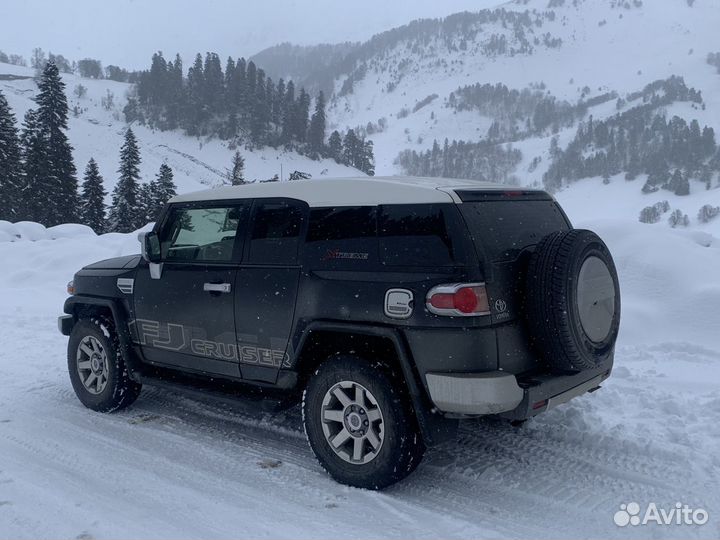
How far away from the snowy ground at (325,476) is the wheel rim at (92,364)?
0.86 ft

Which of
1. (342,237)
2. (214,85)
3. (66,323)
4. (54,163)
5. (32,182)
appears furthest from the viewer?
(214,85)

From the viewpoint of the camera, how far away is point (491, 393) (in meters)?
3.26

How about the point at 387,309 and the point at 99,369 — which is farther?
the point at 99,369

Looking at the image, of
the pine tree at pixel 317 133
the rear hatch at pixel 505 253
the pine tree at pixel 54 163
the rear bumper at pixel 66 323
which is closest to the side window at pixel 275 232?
the rear hatch at pixel 505 253

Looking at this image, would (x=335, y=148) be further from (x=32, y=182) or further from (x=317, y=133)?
(x=32, y=182)

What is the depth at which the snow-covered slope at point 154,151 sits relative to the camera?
74.0 meters

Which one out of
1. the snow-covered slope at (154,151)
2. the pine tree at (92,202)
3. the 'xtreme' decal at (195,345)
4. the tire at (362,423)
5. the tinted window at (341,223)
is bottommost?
the tire at (362,423)

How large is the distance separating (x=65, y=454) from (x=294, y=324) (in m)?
2.02

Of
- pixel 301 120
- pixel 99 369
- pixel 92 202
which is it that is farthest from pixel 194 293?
pixel 301 120

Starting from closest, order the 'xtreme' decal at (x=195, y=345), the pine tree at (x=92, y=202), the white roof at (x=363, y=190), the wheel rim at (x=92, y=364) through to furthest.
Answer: the white roof at (x=363, y=190) → the 'xtreme' decal at (x=195, y=345) → the wheel rim at (x=92, y=364) → the pine tree at (x=92, y=202)

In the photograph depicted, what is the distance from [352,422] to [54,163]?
4763cm

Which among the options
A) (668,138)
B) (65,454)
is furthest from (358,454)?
(668,138)

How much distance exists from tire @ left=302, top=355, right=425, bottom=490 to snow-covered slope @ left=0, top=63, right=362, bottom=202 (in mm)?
61826

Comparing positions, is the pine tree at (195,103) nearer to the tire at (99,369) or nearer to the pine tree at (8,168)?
the pine tree at (8,168)
